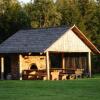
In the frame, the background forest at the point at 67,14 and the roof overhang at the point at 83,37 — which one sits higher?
the background forest at the point at 67,14

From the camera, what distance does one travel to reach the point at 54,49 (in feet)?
155

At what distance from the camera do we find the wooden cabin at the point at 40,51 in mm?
46812

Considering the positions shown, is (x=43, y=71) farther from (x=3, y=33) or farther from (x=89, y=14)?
(x=89, y=14)

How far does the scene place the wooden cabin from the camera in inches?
1843

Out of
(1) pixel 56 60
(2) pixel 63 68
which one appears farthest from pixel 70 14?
(2) pixel 63 68

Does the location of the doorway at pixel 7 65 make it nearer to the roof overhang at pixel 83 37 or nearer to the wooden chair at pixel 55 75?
the wooden chair at pixel 55 75

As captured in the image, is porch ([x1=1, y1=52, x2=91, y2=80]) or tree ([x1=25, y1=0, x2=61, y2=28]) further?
tree ([x1=25, y1=0, x2=61, y2=28])

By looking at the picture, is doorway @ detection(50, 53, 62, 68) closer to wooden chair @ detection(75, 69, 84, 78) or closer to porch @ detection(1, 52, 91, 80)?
porch @ detection(1, 52, 91, 80)

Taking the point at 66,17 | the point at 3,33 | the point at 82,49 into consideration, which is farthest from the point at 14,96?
the point at 66,17

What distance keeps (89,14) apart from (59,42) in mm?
27768

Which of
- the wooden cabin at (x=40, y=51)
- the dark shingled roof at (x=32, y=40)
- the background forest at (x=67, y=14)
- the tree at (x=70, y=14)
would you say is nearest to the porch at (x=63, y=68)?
the wooden cabin at (x=40, y=51)

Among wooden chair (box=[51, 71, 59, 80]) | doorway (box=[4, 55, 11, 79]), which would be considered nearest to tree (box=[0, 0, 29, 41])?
doorway (box=[4, 55, 11, 79])

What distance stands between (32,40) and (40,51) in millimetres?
3558

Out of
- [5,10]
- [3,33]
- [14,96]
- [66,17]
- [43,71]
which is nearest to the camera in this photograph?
[14,96]
